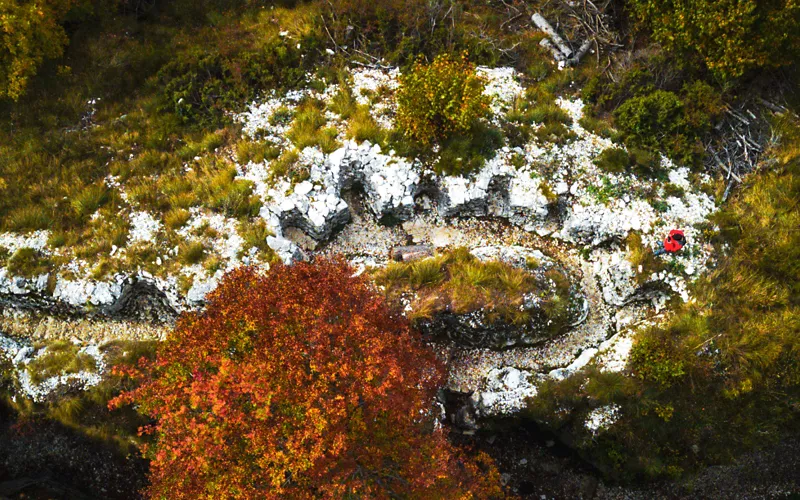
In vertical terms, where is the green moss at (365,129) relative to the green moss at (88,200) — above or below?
above

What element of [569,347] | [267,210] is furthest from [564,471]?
[267,210]

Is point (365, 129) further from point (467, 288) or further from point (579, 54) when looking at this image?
point (579, 54)

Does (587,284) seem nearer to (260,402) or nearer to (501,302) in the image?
(501,302)

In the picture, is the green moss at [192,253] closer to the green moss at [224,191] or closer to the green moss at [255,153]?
the green moss at [224,191]

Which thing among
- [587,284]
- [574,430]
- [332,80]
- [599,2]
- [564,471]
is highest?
[599,2]

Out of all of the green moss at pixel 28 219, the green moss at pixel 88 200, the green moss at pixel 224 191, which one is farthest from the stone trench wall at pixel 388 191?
the green moss at pixel 28 219

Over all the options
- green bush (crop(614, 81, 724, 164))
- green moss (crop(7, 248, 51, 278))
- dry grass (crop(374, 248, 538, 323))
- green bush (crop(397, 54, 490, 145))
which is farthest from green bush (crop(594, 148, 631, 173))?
green moss (crop(7, 248, 51, 278))
